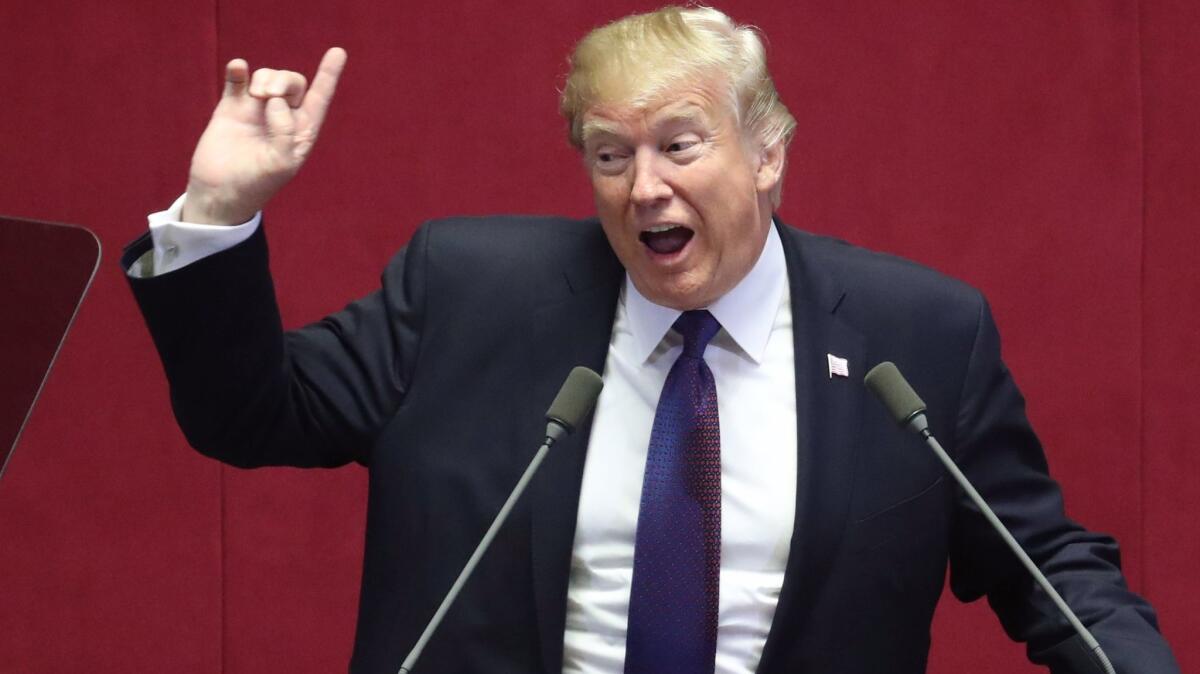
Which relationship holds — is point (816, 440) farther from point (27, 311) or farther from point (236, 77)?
point (27, 311)

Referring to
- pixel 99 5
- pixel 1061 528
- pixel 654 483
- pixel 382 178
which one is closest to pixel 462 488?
pixel 654 483

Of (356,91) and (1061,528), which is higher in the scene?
(356,91)

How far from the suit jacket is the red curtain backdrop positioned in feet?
2.25

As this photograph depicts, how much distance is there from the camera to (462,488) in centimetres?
161

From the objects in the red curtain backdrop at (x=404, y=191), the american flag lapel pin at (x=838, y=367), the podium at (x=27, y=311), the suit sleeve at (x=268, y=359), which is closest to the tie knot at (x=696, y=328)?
the american flag lapel pin at (x=838, y=367)

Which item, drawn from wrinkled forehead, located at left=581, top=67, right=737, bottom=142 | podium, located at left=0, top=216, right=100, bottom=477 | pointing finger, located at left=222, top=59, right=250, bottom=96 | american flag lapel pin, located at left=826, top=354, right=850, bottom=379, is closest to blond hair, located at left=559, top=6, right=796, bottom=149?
wrinkled forehead, located at left=581, top=67, right=737, bottom=142

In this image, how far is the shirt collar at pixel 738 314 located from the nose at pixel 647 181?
13 cm

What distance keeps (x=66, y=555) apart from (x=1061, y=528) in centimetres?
137

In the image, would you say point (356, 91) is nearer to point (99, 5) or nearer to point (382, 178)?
point (382, 178)

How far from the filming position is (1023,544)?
1620mm

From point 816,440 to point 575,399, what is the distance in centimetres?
33

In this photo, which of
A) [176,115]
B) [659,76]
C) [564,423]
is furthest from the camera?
[176,115]

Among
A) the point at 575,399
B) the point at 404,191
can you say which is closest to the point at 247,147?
the point at 575,399

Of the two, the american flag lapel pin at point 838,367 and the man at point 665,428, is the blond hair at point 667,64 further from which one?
the american flag lapel pin at point 838,367
